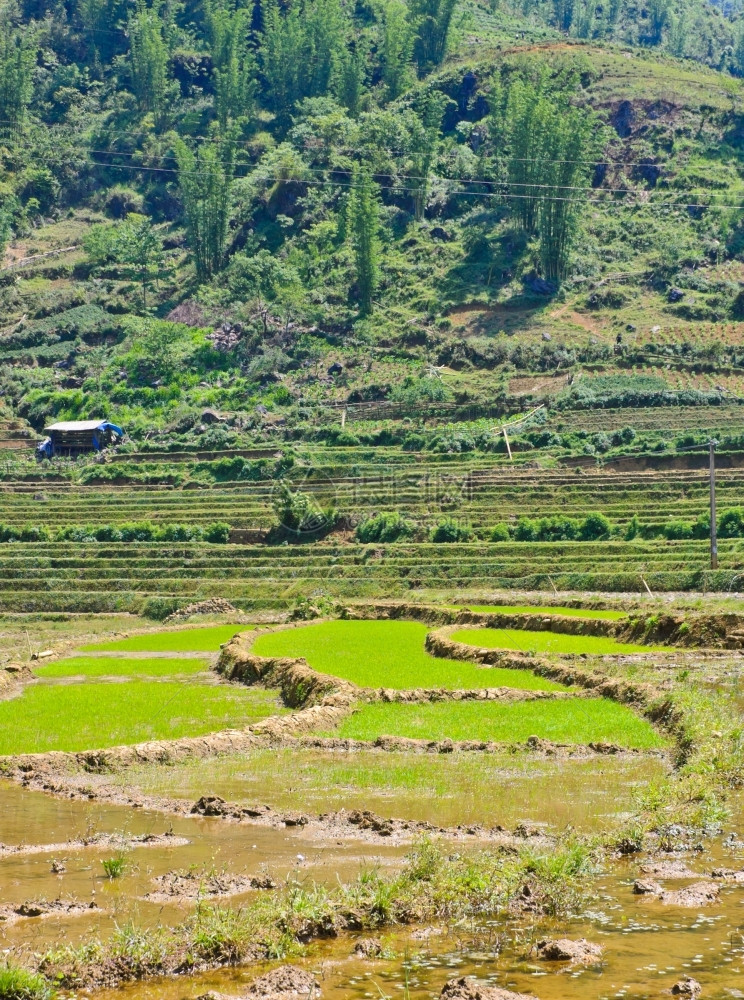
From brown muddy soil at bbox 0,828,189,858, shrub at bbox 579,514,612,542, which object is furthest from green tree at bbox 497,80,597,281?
brown muddy soil at bbox 0,828,189,858

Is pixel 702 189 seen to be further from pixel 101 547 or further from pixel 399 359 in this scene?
pixel 101 547

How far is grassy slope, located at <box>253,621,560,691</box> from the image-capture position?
26.2 metres

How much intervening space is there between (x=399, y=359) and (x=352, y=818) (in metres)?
67.5

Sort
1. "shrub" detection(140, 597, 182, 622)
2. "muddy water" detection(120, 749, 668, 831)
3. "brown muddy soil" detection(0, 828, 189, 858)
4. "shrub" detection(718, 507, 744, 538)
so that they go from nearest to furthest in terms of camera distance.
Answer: "brown muddy soil" detection(0, 828, 189, 858), "muddy water" detection(120, 749, 668, 831), "shrub" detection(718, 507, 744, 538), "shrub" detection(140, 597, 182, 622)

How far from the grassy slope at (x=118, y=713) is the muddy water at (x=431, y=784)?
9.26ft

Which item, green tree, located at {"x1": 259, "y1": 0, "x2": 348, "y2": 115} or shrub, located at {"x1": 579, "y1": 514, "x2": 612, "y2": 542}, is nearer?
shrub, located at {"x1": 579, "y1": 514, "x2": 612, "y2": 542}

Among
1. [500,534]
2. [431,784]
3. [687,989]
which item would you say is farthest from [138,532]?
[687,989]

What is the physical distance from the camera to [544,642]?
108ft

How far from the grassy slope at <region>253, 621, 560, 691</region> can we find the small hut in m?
36.7

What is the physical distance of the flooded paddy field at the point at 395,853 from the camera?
9984mm

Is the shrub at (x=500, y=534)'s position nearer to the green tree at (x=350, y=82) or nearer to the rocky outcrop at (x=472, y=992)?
the rocky outcrop at (x=472, y=992)

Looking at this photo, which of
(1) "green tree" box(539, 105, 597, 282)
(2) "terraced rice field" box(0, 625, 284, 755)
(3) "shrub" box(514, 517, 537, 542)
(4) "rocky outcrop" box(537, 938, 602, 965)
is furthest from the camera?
(1) "green tree" box(539, 105, 597, 282)

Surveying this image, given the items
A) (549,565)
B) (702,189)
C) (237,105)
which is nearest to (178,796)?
(549,565)

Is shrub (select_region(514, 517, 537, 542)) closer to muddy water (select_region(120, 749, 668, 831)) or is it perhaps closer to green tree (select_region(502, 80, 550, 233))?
muddy water (select_region(120, 749, 668, 831))
